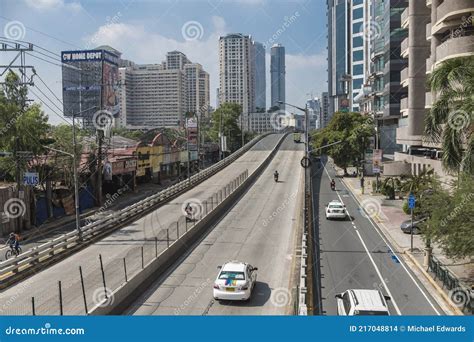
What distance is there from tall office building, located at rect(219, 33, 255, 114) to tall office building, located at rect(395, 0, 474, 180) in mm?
119469

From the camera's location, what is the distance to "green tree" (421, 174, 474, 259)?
20.7m

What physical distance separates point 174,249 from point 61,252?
5795 mm

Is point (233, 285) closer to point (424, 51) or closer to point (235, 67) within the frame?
point (424, 51)

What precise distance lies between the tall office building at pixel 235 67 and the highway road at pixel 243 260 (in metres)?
136

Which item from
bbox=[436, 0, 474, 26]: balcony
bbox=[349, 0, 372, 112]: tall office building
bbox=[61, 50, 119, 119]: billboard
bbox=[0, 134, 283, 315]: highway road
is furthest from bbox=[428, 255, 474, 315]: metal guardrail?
bbox=[349, 0, 372, 112]: tall office building

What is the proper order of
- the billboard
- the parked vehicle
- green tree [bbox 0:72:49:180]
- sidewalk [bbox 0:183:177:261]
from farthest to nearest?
the billboard < green tree [bbox 0:72:49:180] < sidewalk [bbox 0:183:177:261] < the parked vehicle

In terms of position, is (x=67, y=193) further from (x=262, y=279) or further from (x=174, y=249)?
(x=262, y=279)

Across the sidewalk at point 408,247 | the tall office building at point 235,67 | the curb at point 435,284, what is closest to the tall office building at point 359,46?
the tall office building at point 235,67

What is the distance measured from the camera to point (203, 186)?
5681cm

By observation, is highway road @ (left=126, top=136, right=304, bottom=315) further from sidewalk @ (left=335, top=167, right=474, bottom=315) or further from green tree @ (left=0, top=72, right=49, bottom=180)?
green tree @ (left=0, top=72, right=49, bottom=180)

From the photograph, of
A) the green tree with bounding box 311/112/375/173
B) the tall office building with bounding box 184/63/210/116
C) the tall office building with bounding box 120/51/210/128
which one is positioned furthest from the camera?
the tall office building with bounding box 120/51/210/128

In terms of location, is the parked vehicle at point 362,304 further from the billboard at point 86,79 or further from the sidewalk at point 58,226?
the billboard at point 86,79
